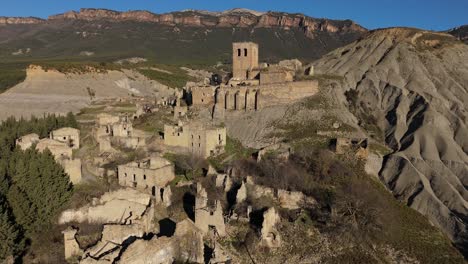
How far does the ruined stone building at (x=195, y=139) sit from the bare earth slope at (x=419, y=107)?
552 inches

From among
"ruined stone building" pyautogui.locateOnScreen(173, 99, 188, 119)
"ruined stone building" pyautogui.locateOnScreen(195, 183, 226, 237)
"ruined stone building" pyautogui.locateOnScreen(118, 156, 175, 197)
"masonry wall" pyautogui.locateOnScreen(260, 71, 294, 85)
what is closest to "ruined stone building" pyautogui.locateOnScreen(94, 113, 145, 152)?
"ruined stone building" pyautogui.locateOnScreen(118, 156, 175, 197)

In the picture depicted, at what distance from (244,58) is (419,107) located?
20478 millimetres

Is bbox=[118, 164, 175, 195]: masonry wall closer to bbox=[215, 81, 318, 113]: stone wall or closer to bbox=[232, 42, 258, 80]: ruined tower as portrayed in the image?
bbox=[215, 81, 318, 113]: stone wall

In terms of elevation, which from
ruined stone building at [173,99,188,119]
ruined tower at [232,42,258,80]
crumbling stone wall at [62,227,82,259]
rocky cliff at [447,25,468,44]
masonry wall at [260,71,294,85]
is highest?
rocky cliff at [447,25,468,44]

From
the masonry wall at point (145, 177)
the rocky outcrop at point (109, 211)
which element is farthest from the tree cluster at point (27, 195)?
the masonry wall at point (145, 177)

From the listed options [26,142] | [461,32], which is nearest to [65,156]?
[26,142]

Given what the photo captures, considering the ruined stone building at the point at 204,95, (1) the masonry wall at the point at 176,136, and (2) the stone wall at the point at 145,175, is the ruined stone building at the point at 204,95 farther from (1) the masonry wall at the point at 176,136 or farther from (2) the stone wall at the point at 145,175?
(2) the stone wall at the point at 145,175

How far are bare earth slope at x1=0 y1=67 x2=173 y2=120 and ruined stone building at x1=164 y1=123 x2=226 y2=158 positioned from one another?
29722mm

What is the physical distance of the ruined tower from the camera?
182ft

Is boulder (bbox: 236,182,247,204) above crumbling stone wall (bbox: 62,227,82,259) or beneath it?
above

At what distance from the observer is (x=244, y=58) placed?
182 feet

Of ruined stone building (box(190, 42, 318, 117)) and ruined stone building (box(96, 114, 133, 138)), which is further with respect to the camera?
ruined stone building (box(190, 42, 318, 117))

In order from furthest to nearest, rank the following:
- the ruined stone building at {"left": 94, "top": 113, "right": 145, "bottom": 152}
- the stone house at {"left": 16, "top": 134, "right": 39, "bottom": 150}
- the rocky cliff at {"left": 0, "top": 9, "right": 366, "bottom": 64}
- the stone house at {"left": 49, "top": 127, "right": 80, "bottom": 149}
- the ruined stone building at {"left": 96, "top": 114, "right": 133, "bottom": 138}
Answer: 1. the rocky cliff at {"left": 0, "top": 9, "right": 366, "bottom": 64}
2. the ruined stone building at {"left": 96, "top": 114, "right": 133, "bottom": 138}
3. the stone house at {"left": 49, "top": 127, "right": 80, "bottom": 149}
4. the ruined stone building at {"left": 94, "top": 113, "right": 145, "bottom": 152}
5. the stone house at {"left": 16, "top": 134, "right": 39, "bottom": 150}

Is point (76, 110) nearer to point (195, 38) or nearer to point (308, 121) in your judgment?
point (308, 121)
